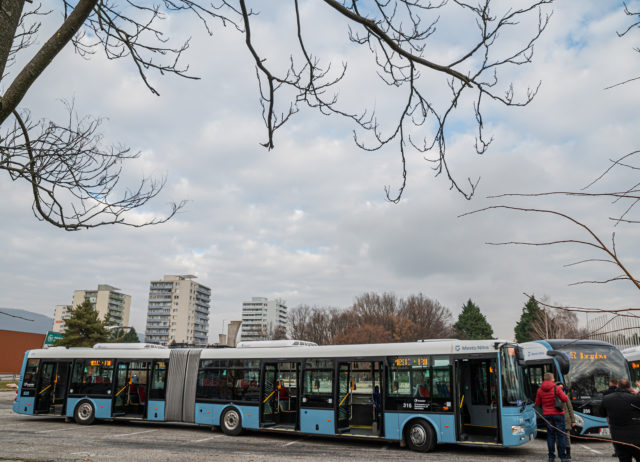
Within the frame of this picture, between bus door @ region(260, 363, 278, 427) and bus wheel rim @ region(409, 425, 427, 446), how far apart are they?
4.82 metres

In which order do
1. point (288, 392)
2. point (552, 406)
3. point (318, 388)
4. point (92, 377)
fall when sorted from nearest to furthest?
1. point (552, 406)
2. point (318, 388)
3. point (288, 392)
4. point (92, 377)

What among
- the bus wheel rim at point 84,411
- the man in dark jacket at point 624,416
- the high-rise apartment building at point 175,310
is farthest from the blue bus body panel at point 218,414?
→ the high-rise apartment building at point 175,310

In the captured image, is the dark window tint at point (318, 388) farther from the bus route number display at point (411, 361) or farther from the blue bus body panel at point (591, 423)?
the blue bus body panel at point (591, 423)

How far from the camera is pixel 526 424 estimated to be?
12.4 m

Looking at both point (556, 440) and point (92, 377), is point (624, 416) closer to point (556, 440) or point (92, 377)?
point (556, 440)

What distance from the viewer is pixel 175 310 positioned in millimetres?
142750

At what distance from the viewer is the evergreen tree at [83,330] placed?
49.5 m

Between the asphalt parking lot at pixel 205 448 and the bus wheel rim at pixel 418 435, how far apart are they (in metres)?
0.39

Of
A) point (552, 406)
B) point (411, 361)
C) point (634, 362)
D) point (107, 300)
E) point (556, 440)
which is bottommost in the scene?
point (556, 440)

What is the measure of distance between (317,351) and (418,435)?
157 inches

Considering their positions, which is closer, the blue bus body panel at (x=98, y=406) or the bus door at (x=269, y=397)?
the bus door at (x=269, y=397)

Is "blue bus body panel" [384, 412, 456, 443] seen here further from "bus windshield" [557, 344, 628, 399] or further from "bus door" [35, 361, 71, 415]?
"bus door" [35, 361, 71, 415]

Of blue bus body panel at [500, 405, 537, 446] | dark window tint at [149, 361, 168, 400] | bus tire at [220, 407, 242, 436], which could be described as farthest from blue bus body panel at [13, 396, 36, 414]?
blue bus body panel at [500, 405, 537, 446]

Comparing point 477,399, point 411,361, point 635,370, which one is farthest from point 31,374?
point 635,370
